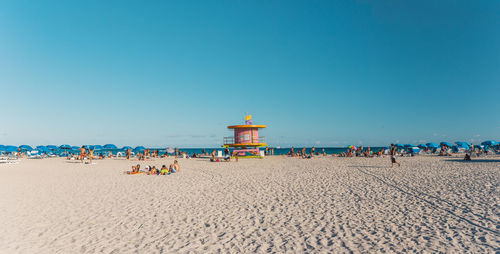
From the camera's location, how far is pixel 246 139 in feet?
95.8

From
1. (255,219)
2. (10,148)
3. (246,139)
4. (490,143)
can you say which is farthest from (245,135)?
(10,148)

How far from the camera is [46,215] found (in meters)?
7.12

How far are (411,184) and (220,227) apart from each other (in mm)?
9104

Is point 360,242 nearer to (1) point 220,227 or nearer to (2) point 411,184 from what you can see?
(1) point 220,227

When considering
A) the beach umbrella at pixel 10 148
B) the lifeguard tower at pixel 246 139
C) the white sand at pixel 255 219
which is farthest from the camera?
the beach umbrella at pixel 10 148

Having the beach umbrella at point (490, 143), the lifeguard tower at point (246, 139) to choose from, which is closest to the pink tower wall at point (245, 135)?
the lifeguard tower at point (246, 139)

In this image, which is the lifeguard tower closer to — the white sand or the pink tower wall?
the pink tower wall

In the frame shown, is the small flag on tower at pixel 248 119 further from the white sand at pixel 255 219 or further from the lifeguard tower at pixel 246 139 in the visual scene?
the white sand at pixel 255 219

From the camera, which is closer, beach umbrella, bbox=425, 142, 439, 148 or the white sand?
the white sand

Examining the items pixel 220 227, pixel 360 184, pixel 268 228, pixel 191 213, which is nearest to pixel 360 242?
pixel 268 228

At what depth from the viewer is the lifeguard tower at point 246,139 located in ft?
95.4

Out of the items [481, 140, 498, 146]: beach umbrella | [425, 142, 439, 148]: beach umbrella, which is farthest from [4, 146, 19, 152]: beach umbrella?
[481, 140, 498, 146]: beach umbrella

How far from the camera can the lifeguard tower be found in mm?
29078

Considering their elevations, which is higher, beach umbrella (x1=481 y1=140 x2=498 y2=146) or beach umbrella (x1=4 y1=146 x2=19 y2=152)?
beach umbrella (x1=4 y1=146 x2=19 y2=152)
